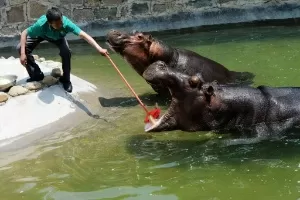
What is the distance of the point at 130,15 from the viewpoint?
39.3 ft

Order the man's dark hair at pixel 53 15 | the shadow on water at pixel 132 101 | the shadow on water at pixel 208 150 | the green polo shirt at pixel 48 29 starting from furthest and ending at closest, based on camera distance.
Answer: the shadow on water at pixel 132 101, the green polo shirt at pixel 48 29, the man's dark hair at pixel 53 15, the shadow on water at pixel 208 150

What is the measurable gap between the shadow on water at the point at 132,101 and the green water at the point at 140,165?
0.6 inches

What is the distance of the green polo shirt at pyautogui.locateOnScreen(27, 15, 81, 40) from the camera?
686 centimetres

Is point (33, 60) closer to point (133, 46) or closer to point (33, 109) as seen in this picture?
point (33, 109)

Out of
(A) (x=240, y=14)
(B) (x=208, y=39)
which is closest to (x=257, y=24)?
(A) (x=240, y=14)

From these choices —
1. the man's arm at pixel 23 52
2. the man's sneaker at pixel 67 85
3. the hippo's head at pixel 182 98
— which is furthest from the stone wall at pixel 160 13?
the hippo's head at pixel 182 98

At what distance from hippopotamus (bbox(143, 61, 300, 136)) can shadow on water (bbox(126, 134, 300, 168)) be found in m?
0.17

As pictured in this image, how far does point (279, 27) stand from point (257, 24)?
0.51m

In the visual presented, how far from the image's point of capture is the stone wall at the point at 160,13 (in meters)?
12.0

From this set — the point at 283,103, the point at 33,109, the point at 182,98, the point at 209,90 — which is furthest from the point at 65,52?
the point at 283,103

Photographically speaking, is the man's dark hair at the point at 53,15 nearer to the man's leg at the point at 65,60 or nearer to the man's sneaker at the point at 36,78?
the man's leg at the point at 65,60

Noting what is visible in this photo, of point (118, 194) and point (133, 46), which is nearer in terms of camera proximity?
point (118, 194)

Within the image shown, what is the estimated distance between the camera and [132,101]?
7566 mm

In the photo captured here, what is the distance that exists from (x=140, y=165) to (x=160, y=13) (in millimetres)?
7303
